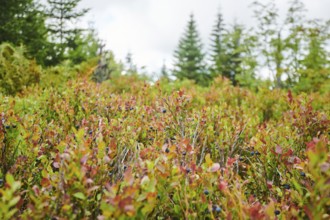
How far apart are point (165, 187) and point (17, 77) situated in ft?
21.6

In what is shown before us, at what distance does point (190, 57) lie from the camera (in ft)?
114

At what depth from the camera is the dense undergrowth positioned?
1.62 meters

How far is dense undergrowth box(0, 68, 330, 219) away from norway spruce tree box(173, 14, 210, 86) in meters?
28.6

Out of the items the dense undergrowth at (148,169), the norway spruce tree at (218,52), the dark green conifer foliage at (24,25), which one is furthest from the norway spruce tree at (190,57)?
the dense undergrowth at (148,169)

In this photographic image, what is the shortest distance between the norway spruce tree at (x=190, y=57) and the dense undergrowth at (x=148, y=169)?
28614 mm

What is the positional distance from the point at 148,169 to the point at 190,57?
33.7m

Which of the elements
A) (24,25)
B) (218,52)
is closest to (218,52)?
(218,52)

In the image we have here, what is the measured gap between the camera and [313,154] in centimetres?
146

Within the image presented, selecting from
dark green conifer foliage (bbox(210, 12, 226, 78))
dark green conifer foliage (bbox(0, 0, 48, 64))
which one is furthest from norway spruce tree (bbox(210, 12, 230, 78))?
dark green conifer foliage (bbox(0, 0, 48, 64))

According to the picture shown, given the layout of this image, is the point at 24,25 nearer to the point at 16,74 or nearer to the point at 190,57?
the point at 16,74

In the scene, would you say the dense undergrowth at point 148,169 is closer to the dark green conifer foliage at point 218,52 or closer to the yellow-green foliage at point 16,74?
the yellow-green foliage at point 16,74

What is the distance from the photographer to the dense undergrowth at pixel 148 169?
1.62 metres

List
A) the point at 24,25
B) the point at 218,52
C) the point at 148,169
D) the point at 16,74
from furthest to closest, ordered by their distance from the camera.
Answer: the point at 218,52 → the point at 24,25 → the point at 16,74 → the point at 148,169

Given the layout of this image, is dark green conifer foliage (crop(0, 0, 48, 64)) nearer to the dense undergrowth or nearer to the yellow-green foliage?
the yellow-green foliage
